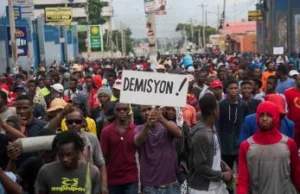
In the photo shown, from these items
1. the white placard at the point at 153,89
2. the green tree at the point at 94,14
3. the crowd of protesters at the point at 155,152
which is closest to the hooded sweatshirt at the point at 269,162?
the crowd of protesters at the point at 155,152

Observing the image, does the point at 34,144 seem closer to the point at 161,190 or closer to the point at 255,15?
the point at 161,190

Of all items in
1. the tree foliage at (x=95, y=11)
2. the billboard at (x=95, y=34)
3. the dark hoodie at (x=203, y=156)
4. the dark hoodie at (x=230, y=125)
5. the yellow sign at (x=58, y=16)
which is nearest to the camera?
the dark hoodie at (x=203, y=156)

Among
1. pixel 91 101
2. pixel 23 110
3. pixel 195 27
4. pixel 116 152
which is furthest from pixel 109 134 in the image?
pixel 195 27

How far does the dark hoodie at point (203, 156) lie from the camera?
698 cm

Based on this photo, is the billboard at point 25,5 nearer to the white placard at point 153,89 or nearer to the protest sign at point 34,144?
the white placard at point 153,89

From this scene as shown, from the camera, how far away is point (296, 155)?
6.57 metres

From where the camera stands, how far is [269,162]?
646 centimetres

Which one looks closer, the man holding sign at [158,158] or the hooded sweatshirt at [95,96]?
the man holding sign at [158,158]

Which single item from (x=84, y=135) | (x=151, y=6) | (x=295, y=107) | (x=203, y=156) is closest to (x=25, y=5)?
(x=151, y=6)

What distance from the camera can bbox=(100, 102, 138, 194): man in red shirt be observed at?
803cm

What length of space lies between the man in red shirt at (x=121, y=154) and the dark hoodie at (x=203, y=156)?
1118 mm

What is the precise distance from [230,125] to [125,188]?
7.68 ft

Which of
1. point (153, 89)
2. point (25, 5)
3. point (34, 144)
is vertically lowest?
point (34, 144)

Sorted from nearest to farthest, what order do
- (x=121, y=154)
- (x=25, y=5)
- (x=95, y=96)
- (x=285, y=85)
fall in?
(x=121, y=154)
(x=95, y=96)
(x=285, y=85)
(x=25, y=5)
